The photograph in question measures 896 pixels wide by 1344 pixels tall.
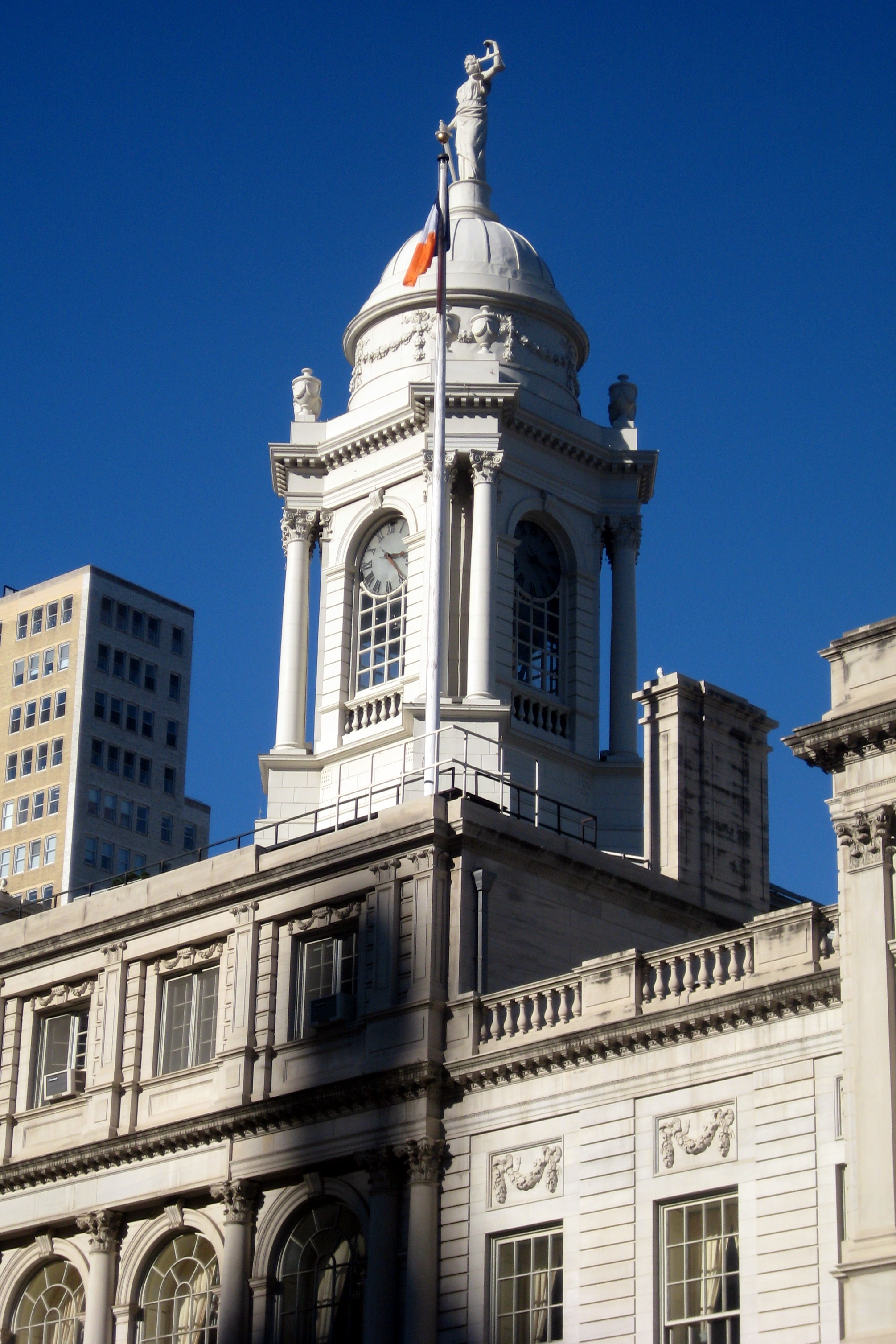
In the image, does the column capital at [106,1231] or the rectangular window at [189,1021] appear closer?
the column capital at [106,1231]

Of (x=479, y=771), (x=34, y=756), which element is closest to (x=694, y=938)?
(x=479, y=771)

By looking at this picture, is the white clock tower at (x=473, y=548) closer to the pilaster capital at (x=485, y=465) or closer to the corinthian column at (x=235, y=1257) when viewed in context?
the pilaster capital at (x=485, y=465)

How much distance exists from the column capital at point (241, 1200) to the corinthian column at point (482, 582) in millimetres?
17320

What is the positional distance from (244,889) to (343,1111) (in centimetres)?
545

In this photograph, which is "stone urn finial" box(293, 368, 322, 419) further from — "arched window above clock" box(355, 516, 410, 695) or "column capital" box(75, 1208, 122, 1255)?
"column capital" box(75, 1208, 122, 1255)

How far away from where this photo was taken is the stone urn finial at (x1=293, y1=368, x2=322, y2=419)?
237ft

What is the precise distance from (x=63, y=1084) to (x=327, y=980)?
754cm

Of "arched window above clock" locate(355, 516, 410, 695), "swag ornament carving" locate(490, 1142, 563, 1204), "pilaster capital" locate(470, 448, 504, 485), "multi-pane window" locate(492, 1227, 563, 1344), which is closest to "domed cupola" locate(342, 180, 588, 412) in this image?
"pilaster capital" locate(470, 448, 504, 485)

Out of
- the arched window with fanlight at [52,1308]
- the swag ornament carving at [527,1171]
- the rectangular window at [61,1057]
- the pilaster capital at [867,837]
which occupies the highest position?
the rectangular window at [61,1057]

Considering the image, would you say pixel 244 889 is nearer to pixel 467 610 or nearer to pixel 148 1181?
pixel 148 1181

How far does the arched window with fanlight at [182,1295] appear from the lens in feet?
165

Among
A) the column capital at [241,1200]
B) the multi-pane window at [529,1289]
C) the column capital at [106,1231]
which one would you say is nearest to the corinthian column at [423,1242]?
the multi-pane window at [529,1289]

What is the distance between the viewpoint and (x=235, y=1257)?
4944cm

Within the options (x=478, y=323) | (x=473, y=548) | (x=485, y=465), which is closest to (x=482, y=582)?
(x=473, y=548)
